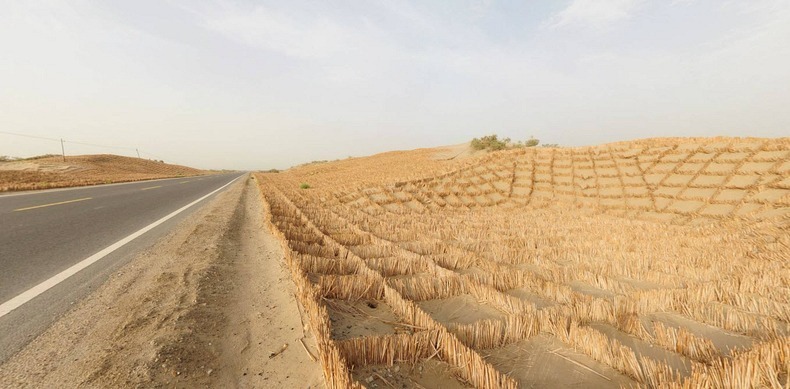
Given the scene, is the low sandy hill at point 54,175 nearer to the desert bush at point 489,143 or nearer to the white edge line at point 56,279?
the white edge line at point 56,279

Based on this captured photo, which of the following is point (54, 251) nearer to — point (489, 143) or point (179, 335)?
point (179, 335)

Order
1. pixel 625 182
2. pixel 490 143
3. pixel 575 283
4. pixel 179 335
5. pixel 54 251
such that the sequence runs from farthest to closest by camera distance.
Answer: pixel 490 143 < pixel 625 182 < pixel 54 251 < pixel 575 283 < pixel 179 335

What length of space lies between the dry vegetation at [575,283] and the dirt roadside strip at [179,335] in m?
0.23

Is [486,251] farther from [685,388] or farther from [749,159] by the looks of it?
[749,159]

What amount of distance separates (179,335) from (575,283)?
3017 millimetres

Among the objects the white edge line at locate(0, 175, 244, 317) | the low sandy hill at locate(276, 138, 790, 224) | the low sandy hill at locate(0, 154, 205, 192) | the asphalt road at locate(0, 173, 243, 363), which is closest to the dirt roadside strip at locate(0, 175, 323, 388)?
the asphalt road at locate(0, 173, 243, 363)

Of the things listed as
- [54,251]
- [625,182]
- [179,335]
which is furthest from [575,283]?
[625,182]

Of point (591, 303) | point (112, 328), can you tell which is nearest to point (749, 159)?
point (591, 303)

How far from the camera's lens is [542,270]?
3070 millimetres

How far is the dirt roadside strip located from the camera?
59.6 inches

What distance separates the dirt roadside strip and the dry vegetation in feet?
0.75

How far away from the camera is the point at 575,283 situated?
2779mm

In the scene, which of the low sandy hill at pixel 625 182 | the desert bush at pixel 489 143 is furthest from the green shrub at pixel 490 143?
the low sandy hill at pixel 625 182

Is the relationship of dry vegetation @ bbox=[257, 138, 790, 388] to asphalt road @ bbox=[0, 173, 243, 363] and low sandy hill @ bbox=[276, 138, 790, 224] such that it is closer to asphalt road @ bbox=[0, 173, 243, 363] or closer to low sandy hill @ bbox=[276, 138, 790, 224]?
low sandy hill @ bbox=[276, 138, 790, 224]
